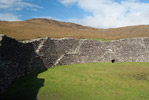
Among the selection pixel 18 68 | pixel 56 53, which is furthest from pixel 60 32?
pixel 18 68

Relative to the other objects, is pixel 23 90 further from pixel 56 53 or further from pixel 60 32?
pixel 60 32

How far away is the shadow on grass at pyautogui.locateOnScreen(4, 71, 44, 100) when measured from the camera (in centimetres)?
815

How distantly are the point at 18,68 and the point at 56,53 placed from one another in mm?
7294

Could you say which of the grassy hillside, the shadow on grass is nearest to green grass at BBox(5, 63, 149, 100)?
the shadow on grass

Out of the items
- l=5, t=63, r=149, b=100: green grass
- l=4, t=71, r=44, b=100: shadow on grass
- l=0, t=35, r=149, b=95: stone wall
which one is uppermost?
l=0, t=35, r=149, b=95: stone wall

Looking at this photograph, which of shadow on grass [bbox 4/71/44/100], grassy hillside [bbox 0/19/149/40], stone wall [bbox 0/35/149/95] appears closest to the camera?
shadow on grass [bbox 4/71/44/100]

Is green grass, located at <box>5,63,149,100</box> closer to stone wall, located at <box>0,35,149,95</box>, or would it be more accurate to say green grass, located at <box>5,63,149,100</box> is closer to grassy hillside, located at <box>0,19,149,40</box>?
stone wall, located at <box>0,35,149,95</box>

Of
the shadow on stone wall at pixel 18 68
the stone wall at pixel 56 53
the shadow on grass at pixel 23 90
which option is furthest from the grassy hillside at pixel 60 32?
the shadow on grass at pixel 23 90

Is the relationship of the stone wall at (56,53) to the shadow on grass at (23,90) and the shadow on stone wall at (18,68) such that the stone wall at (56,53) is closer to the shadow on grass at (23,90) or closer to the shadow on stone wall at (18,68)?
the shadow on stone wall at (18,68)

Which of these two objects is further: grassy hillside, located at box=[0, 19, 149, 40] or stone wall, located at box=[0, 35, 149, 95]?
grassy hillside, located at box=[0, 19, 149, 40]

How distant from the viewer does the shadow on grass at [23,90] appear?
815 cm

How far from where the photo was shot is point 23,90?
30.1ft

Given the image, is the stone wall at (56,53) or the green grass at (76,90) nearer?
the green grass at (76,90)

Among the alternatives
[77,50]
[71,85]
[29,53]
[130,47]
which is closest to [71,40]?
[77,50]
